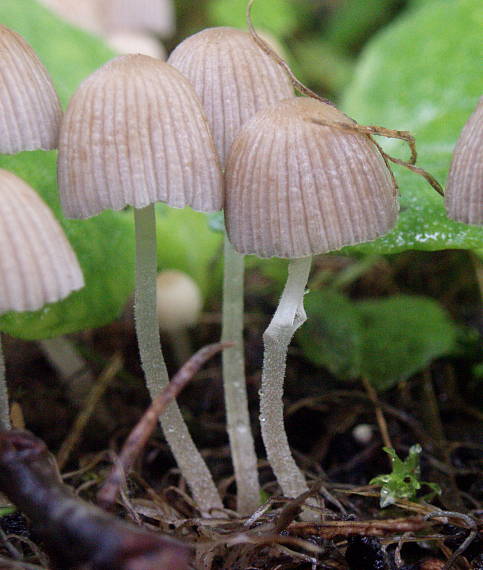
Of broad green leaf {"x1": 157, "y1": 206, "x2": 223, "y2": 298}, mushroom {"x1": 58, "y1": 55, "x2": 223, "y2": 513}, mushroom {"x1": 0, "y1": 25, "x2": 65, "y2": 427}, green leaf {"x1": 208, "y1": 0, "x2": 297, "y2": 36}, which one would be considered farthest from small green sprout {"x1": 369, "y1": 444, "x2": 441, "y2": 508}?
green leaf {"x1": 208, "y1": 0, "x2": 297, "y2": 36}

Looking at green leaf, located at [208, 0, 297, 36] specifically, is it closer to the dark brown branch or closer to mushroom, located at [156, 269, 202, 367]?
mushroom, located at [156, 269, 202, 367]

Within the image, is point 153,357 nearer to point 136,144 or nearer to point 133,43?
point 136,144

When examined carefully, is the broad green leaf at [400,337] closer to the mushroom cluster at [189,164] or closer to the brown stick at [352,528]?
the brown stick at [352,528]

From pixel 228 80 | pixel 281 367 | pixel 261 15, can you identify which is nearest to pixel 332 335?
pixel 281 367

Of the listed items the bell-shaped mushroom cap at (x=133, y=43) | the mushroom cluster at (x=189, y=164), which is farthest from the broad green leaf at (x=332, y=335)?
the bell-shaped mushroom cap at (x=133, y=43)


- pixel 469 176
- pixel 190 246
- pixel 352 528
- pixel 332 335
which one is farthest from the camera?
pixel 190 246

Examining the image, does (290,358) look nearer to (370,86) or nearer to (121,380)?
(121,380)
